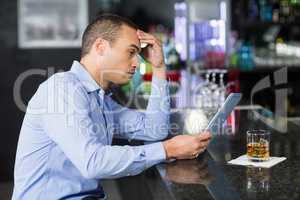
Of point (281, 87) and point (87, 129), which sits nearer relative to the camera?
point (87, 129)

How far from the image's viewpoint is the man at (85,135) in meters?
1.79

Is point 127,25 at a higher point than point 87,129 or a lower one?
higher

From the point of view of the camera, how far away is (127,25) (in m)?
2.01

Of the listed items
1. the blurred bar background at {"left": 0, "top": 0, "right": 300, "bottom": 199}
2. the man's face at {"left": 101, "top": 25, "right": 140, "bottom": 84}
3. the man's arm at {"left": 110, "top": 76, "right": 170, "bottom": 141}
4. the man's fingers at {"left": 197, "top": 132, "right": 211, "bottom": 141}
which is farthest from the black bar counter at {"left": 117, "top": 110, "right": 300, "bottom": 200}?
the blurred bar background at {"left": 0, "top": 0, "right": 300, "bottom": 199}

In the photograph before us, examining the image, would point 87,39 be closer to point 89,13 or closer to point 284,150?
point 284,150

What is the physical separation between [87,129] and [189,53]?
3867mm

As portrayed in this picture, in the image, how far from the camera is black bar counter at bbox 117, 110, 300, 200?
1.70 m

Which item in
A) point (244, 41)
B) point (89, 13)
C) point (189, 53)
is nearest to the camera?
point (89, 13)

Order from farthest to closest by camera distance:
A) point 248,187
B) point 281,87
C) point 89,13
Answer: point 281,87
point 89,13
point 248,187

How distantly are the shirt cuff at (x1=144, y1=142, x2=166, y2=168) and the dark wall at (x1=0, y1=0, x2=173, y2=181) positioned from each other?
10.3ft

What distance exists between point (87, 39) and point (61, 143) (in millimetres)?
433

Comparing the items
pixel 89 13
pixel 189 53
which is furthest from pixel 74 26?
pixel 189 53

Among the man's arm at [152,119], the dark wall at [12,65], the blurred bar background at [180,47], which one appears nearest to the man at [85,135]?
the man's arm at [152,119]

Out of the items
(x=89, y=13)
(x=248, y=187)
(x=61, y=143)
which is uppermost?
(x=89, y=13)
